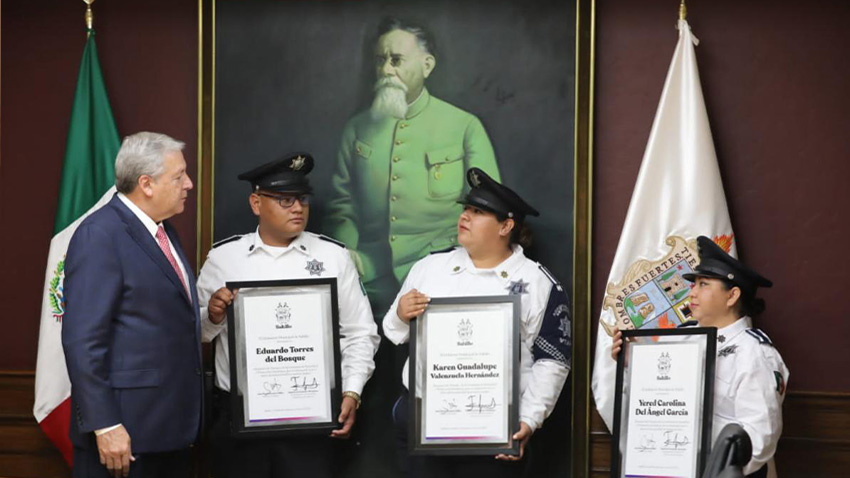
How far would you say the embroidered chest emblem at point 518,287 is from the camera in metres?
4.44

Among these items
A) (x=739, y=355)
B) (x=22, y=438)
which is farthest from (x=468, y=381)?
(x=22, y=438)

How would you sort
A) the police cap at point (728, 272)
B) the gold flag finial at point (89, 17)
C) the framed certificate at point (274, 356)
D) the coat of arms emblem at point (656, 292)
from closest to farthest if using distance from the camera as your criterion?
the police cap at point (728, 272) < the framed certificate at point (274, 356) < the coat of arms emblem at point (656, 292) < the gold flag finial at point (89, 17)

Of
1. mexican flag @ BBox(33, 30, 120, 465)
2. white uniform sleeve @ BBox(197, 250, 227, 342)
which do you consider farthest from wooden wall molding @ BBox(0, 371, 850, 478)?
mexican flag @ BBox(33, 30, 120, 465)

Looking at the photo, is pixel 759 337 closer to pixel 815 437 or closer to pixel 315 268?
pixel 815 437

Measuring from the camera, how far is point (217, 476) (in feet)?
15.2

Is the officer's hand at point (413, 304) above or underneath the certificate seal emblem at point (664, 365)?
above

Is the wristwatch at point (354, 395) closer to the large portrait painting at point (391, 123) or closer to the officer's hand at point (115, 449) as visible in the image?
the large portrait painting at point (391, 123)

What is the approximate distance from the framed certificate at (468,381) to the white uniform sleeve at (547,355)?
0.39 feet

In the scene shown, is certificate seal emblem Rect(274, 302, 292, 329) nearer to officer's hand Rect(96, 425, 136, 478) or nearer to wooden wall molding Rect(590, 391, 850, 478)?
officer's hand Rect(96, 425, 136, 478)

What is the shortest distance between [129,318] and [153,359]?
16 cm

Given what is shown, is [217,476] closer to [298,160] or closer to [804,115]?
[298,160]

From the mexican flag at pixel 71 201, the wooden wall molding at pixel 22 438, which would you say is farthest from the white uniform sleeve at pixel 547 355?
the wooden wall molding at pixel 22 438

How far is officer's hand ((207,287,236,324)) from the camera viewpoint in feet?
14.2
